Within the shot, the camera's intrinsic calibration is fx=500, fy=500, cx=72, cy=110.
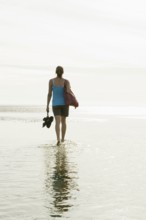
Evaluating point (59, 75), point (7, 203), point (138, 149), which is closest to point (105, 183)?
point (7, 203)

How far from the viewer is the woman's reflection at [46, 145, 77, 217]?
575 centimetres

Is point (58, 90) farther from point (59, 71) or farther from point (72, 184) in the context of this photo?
point (72, 184)

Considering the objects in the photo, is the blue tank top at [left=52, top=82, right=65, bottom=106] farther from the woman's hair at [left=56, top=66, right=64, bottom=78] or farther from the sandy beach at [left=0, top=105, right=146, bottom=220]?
the sandy beach at [left=0, top=105, right=146, bottom=220]

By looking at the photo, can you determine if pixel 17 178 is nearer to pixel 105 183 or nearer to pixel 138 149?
pixel 105 183

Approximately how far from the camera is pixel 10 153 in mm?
11180

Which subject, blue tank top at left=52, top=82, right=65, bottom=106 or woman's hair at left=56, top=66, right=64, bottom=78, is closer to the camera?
woman's hair at left=56, top=66, right=64, bottom=78

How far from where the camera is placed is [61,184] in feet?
23.5

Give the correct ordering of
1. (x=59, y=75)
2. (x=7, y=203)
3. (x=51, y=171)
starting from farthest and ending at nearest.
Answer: (x=59, y=75) → (x=51, y=171) → (x=7, y=203)

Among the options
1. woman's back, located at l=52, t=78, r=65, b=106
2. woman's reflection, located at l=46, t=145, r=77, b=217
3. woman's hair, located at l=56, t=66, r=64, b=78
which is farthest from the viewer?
woman's back, located at l=52, t=78, r=65, b=106

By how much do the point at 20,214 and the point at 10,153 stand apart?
19.3ft

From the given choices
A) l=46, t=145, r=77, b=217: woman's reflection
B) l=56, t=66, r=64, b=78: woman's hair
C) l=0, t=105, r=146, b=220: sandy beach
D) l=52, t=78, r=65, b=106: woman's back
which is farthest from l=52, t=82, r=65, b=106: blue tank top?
l=46, t=145, r=77, b=217: woman's reflection

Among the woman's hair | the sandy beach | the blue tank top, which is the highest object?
the woman's hair

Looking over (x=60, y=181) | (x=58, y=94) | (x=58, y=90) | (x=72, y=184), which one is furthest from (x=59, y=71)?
(x=72, y=184)

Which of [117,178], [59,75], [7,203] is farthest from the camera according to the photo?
[59,75]
